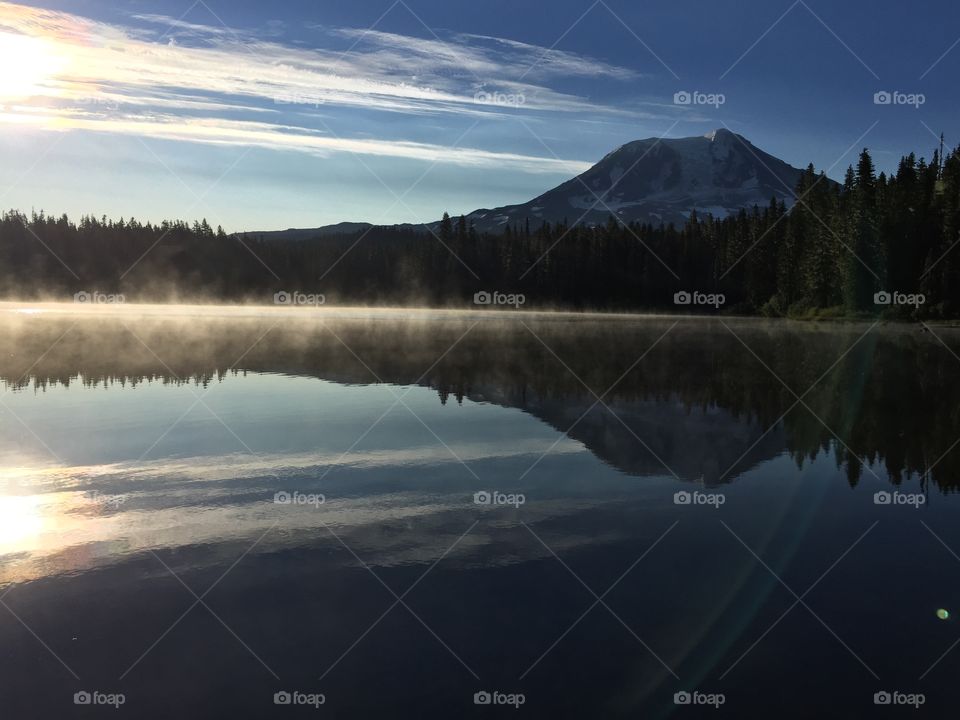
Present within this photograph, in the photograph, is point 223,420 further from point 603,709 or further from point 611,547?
point 603,709

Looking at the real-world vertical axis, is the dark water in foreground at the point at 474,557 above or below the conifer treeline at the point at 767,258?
below

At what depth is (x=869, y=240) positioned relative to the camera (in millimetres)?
100438

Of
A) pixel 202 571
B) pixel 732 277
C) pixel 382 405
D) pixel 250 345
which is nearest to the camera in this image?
pixel 202 571

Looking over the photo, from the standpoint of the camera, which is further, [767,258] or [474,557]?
[767,258]

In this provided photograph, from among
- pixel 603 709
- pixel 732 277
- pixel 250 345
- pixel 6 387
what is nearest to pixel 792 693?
pixel 603 709

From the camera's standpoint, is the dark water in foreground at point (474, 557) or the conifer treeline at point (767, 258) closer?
the dark water in foreground at point (474, 557)

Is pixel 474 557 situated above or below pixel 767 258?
below

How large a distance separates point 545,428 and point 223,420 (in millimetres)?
9411

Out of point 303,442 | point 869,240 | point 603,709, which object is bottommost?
point 603,709

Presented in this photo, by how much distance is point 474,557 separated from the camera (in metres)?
12.4

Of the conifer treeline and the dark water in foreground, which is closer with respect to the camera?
the dark water in foreground

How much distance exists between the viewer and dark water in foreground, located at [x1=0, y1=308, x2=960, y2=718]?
860 centimetres

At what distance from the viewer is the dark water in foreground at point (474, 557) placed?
28.2 ft

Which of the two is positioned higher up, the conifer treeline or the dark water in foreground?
the conifer treeline
